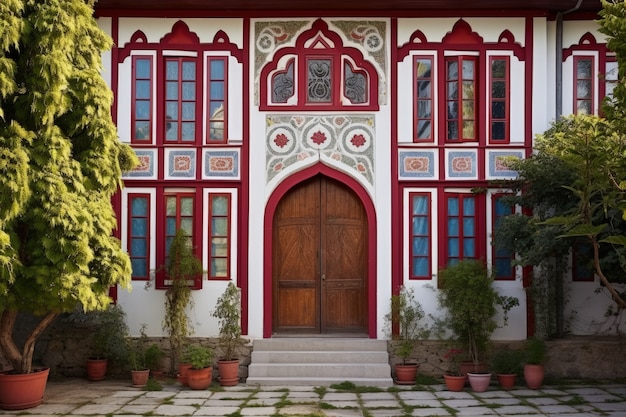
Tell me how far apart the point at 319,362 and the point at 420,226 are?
273cm

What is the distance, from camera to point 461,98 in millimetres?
12383

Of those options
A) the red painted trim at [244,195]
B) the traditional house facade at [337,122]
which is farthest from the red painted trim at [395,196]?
the red painted trim at [244,195]

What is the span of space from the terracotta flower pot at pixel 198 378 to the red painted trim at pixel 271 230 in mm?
1385

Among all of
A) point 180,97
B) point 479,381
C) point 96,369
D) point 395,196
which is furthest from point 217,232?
point 479,381

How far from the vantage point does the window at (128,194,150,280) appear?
1234 cm

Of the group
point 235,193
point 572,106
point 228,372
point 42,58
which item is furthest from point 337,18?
point 228,372

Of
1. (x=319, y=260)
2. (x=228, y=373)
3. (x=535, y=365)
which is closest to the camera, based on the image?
(x=535, y=365)

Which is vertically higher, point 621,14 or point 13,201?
point 621,14

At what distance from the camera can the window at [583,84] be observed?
40.9ft

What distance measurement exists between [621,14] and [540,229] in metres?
4.55

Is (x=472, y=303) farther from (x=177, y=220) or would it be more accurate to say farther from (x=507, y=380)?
(x=177, y=220)

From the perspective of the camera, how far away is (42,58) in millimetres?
9250

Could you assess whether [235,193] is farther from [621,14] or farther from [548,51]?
[621,14]

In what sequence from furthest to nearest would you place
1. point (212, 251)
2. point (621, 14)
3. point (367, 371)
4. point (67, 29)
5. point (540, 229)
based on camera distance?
point (212, 251)
point (367, 371)
point (540, 229)
point (67, 29)
point (621, 14)
